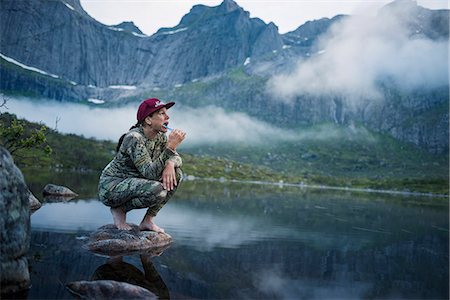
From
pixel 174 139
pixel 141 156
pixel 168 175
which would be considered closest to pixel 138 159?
pixel 141 156

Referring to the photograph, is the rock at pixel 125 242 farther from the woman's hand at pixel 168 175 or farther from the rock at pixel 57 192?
the rock at pixel 57 192

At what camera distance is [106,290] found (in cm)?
604

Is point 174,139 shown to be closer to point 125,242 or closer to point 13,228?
point 125,242

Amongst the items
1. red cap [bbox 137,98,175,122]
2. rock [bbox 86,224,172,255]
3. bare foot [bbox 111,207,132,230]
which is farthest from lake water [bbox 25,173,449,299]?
red cap [bbox 137,98,175,122]

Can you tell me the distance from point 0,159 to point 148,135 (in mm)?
4353

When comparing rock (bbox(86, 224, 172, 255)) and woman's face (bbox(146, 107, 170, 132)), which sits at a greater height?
woman's face (bbox(146, 107, 170, 132))

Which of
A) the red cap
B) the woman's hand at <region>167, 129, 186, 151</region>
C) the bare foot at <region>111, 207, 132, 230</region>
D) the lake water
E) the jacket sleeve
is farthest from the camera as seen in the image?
the bare foot at <region>111, 207, 132, 230</region>

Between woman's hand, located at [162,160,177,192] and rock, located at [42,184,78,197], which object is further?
rock, located at [42,184,78,197]

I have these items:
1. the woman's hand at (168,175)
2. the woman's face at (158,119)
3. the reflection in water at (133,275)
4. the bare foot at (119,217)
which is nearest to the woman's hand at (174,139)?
the woman's hand at (168,175)

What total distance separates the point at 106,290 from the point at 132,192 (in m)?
4.00

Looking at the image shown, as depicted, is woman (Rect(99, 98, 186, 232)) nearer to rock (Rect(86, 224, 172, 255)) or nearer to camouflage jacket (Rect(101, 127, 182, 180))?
camouflage jacket (Rect(101, 127, 182, 180))

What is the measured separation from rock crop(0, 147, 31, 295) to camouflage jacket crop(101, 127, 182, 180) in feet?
10.6

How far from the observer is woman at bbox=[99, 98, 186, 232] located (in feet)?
31.5

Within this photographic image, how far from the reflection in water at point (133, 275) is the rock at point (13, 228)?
1284mm
